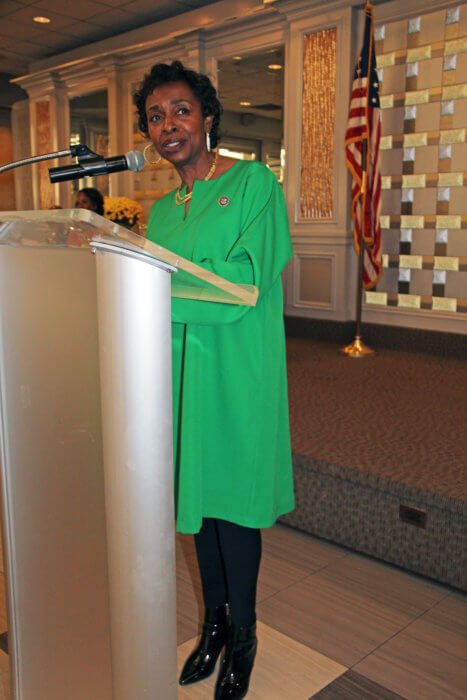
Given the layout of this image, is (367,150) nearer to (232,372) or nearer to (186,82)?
(186,82)

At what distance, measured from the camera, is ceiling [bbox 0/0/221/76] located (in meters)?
6.08

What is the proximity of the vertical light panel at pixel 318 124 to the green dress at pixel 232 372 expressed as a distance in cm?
371

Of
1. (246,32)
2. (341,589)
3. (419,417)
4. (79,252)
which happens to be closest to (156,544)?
(79,252)

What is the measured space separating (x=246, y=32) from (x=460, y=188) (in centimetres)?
249

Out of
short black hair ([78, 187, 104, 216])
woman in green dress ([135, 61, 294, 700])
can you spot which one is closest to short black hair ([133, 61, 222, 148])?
woman in green dress ([135, 61, 294, 700])

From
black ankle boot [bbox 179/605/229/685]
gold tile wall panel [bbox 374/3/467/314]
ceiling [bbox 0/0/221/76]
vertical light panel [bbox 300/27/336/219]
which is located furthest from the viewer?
ceiling [bbox 0/0/221/76]

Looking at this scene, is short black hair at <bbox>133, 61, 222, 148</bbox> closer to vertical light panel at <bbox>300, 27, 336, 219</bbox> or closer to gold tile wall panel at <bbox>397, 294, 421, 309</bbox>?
gold tile wall panel at <bbox>397, 294, 421, 309</bbox>

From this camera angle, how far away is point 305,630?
1749 mm

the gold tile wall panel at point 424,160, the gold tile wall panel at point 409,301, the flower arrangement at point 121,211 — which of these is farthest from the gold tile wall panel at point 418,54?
the flower arrangement at point 121,211

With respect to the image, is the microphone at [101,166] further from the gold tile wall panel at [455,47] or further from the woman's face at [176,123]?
the gold tile wall panel at [455,47]

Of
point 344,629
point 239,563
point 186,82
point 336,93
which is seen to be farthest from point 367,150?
point 239,563

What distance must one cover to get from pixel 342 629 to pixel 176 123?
55.0 inches

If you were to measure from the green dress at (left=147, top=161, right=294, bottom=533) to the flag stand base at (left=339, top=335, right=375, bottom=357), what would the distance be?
124 inches

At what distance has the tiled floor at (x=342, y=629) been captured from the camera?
1514 millimetres
